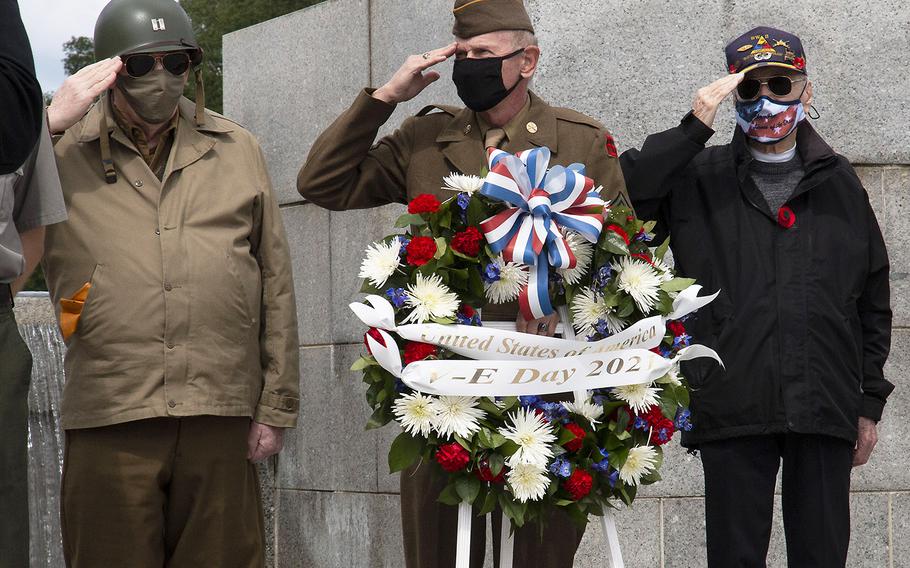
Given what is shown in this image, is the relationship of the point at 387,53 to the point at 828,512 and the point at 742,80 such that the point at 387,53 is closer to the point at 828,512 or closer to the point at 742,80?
the point at 742,80

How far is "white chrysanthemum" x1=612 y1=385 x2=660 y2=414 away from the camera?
4.33m

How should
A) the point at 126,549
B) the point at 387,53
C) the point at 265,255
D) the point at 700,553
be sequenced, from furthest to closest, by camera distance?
1. the point at 387,53
2. the point at 700,553
3. the point at 265,255
4. the point at 126,549

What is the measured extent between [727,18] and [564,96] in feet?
2.79

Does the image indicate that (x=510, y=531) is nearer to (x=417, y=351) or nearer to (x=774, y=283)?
(x=417, y=351)

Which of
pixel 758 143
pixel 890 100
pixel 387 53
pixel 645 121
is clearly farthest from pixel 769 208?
pixel 387 53

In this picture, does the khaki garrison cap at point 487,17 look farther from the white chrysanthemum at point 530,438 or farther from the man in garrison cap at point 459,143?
the white chrysanthemum at point 530,438

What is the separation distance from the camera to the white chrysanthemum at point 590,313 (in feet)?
14.3

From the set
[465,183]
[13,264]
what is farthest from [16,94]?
[465,183]

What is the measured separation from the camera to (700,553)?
21.3 feet

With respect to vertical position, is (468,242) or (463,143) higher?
(463,143)

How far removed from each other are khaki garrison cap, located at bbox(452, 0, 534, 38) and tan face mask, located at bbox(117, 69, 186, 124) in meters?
0.99

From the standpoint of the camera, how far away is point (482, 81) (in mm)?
4656

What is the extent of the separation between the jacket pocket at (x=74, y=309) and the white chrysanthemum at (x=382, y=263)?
3.27 ft

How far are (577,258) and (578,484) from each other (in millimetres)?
691
